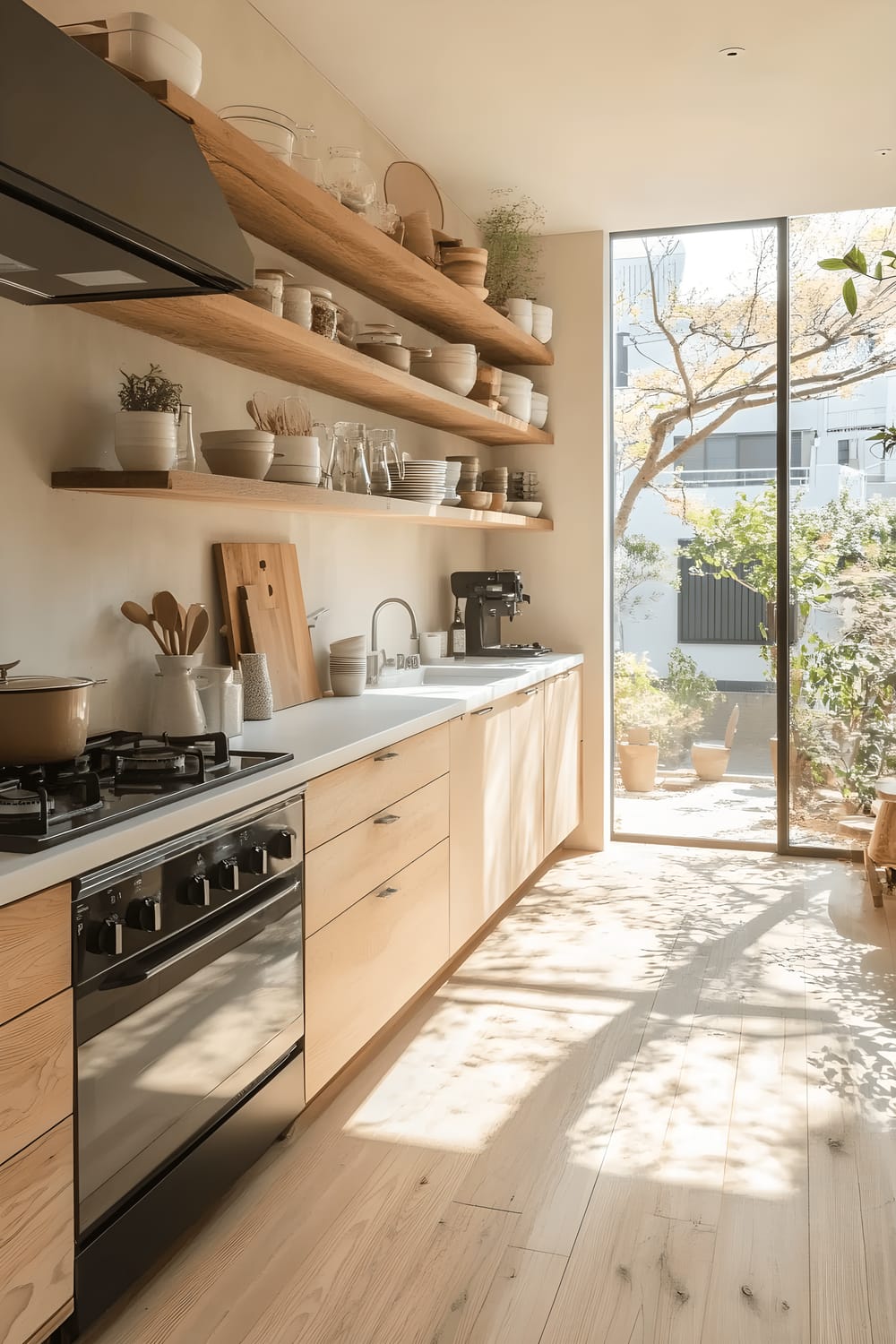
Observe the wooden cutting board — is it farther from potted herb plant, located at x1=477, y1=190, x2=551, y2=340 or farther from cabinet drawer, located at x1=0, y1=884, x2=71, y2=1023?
potted herb plant, located at x1=477, y1=190, x2=551, y2=340

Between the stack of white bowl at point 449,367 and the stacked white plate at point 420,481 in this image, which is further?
the stack of white bowl at point 449,367

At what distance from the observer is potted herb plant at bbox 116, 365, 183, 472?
2.35 m

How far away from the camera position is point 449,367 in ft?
13.2

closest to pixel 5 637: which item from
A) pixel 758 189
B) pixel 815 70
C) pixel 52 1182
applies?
pixel 52 1182

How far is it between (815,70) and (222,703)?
106 inches

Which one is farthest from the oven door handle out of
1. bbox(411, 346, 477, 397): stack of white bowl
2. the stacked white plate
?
bbox(411, 346, 477, 397): stack of white bowl

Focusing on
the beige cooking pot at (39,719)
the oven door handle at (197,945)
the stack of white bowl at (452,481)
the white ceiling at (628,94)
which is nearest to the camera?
the oven door handle at (197,945)

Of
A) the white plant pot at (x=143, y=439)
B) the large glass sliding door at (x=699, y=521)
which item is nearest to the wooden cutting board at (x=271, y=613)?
the white plant pot at (x=143, y=439)

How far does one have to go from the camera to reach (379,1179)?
2.38 meters

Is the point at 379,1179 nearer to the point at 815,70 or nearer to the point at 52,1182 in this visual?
the point at 52,1182

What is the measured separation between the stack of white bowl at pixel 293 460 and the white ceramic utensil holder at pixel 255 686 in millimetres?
466

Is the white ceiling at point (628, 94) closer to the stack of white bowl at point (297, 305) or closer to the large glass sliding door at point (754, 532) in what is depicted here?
the large glass sliding door at point (754, 532)

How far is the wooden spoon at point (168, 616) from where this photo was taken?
2.61 m

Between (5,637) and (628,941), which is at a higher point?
(5,637)
